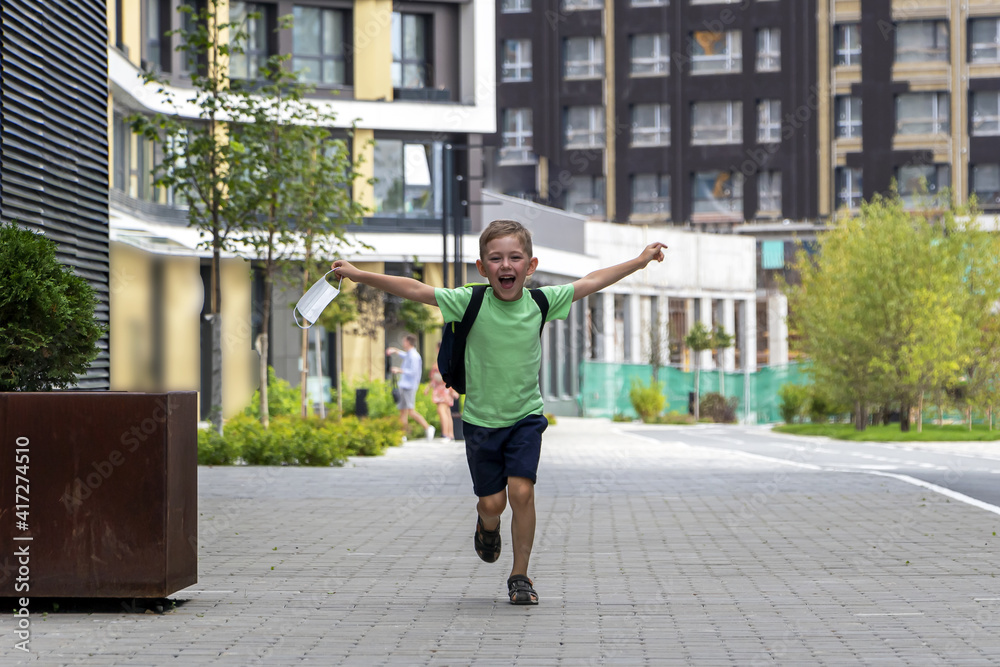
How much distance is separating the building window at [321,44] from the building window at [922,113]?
33.5 m

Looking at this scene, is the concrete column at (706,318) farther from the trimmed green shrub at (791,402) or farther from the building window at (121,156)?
the building window at (121,156)

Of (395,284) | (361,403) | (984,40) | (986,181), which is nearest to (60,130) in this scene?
(395,284)

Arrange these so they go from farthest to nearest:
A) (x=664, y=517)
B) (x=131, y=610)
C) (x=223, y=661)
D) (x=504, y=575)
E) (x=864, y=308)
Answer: (x=864, y=308), (x=664, y=517), (x=504, y=575), (x=131, y=610), (x=223, y=661)

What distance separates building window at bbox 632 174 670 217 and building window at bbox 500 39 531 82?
6.98 metres

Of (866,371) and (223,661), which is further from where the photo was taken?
(866,371)

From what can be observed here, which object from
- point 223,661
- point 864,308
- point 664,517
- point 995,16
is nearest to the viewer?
point 223,661

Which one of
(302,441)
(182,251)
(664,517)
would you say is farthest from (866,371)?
(664,517)

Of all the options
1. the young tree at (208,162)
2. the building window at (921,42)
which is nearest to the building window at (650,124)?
the building window at (921,42)

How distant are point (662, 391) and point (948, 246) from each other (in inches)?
677

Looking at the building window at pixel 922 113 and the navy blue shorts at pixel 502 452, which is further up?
the building window at pixel 922 113

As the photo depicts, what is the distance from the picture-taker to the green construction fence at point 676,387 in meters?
46.0

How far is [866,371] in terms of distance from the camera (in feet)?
105

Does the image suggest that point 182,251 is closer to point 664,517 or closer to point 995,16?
point 664,517

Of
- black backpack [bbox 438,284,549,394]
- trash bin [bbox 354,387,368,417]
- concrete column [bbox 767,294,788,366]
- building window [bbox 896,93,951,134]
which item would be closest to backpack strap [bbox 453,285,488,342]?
black backpack [bbox 438,284,549,394]
